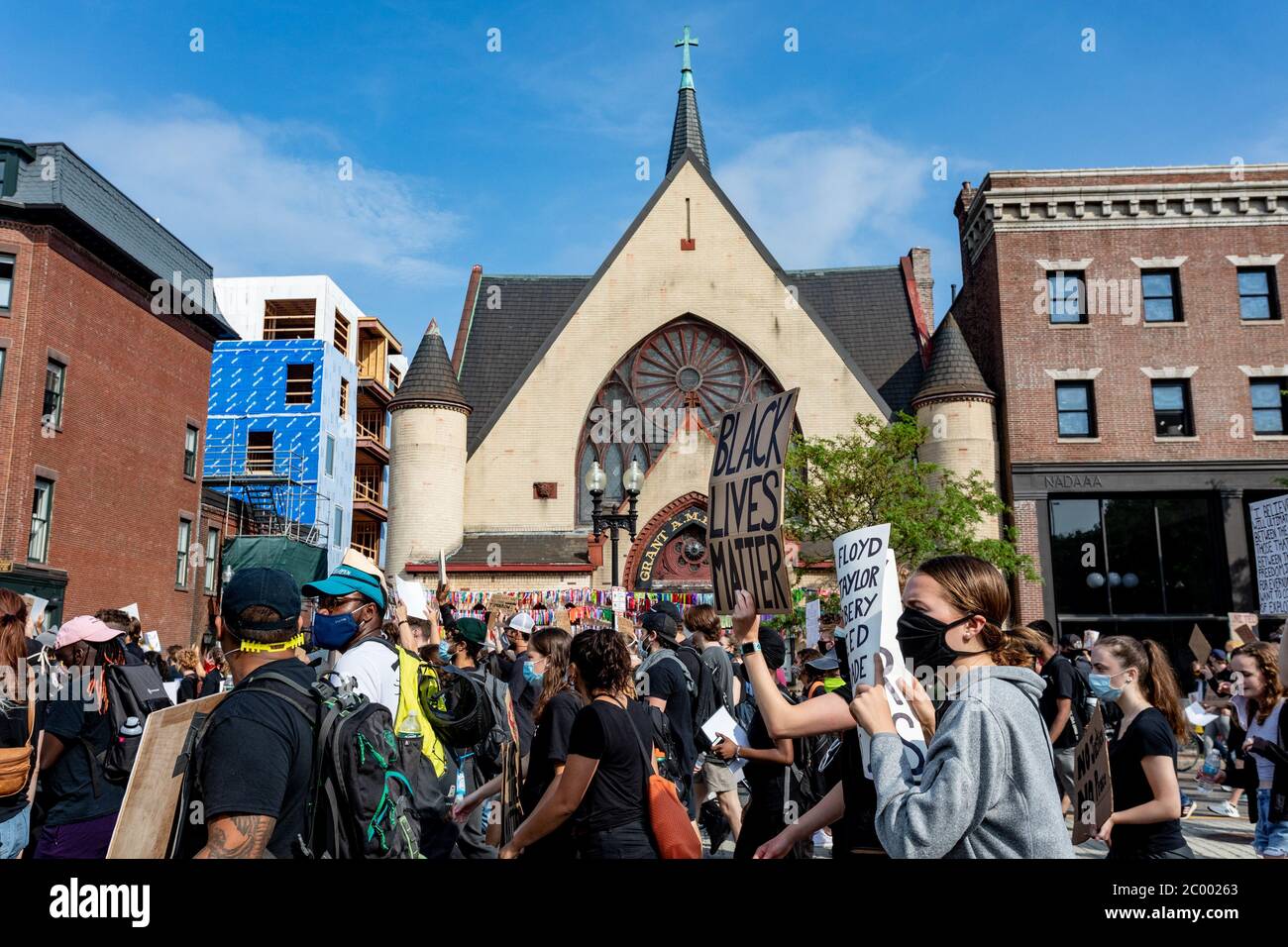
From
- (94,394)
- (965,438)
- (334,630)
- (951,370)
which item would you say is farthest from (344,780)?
(94,394)

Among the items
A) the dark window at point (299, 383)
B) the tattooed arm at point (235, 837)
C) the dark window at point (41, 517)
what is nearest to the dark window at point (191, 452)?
the dark window at point (41, 517)

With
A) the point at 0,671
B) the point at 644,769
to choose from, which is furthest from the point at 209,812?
the point at 0,671

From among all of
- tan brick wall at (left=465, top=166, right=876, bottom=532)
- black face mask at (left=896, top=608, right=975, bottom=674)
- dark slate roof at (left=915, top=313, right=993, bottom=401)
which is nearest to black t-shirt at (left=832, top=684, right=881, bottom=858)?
black face mask at (left=896, top=608, right=975, bottom=674)

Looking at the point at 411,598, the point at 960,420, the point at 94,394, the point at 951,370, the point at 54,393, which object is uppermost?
the point at 951,370

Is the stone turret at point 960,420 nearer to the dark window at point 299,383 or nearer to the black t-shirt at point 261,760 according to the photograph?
the black t-shirt at point 261,760

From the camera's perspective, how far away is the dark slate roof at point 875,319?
108 ft

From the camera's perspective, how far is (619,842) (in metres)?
4.21

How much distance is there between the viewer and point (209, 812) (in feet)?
9.07

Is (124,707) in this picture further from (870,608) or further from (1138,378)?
(1138,378)

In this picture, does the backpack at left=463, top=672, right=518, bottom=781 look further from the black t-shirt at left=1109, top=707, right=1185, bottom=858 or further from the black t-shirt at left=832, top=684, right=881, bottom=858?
the black t-shirt at left=1109, top=707, right=1185, bottom=858

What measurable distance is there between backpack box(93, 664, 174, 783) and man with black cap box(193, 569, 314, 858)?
268cm

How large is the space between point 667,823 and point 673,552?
79.8ft
